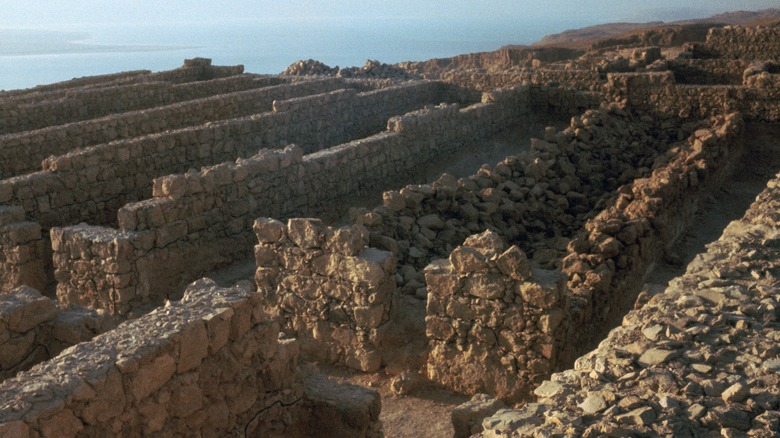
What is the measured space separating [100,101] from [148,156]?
5.36m

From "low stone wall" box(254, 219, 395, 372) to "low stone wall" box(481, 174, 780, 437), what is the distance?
3102 millimetres

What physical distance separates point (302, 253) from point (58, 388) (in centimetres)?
416

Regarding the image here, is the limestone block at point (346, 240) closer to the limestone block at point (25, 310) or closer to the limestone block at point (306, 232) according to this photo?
the limestone block at point (306, 232)

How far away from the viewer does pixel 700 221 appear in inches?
500

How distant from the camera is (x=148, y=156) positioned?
12641 millimetres

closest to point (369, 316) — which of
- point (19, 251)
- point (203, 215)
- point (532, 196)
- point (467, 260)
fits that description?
point (467, 260)

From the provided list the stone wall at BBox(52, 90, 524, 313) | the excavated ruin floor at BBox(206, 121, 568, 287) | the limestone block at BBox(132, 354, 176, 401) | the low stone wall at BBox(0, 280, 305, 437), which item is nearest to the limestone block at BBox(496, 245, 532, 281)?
the low stone wall at BBox(0, 280, 305, 437)

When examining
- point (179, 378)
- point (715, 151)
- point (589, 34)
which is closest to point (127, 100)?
point (715, 151)

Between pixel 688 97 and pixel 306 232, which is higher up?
pixel 306 232

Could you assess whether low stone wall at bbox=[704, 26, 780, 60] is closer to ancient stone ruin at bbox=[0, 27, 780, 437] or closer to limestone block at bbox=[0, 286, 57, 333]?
ancient stone ruin at bbox=[0, 27, 780, 437]

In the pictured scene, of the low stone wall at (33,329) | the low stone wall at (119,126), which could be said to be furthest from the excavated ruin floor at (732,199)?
the low stone wall at (119,126)

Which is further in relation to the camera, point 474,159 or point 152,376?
point 474,159

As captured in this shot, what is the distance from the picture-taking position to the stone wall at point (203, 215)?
32.1 feet

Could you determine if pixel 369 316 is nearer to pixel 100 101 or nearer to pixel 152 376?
pixel 152 376
